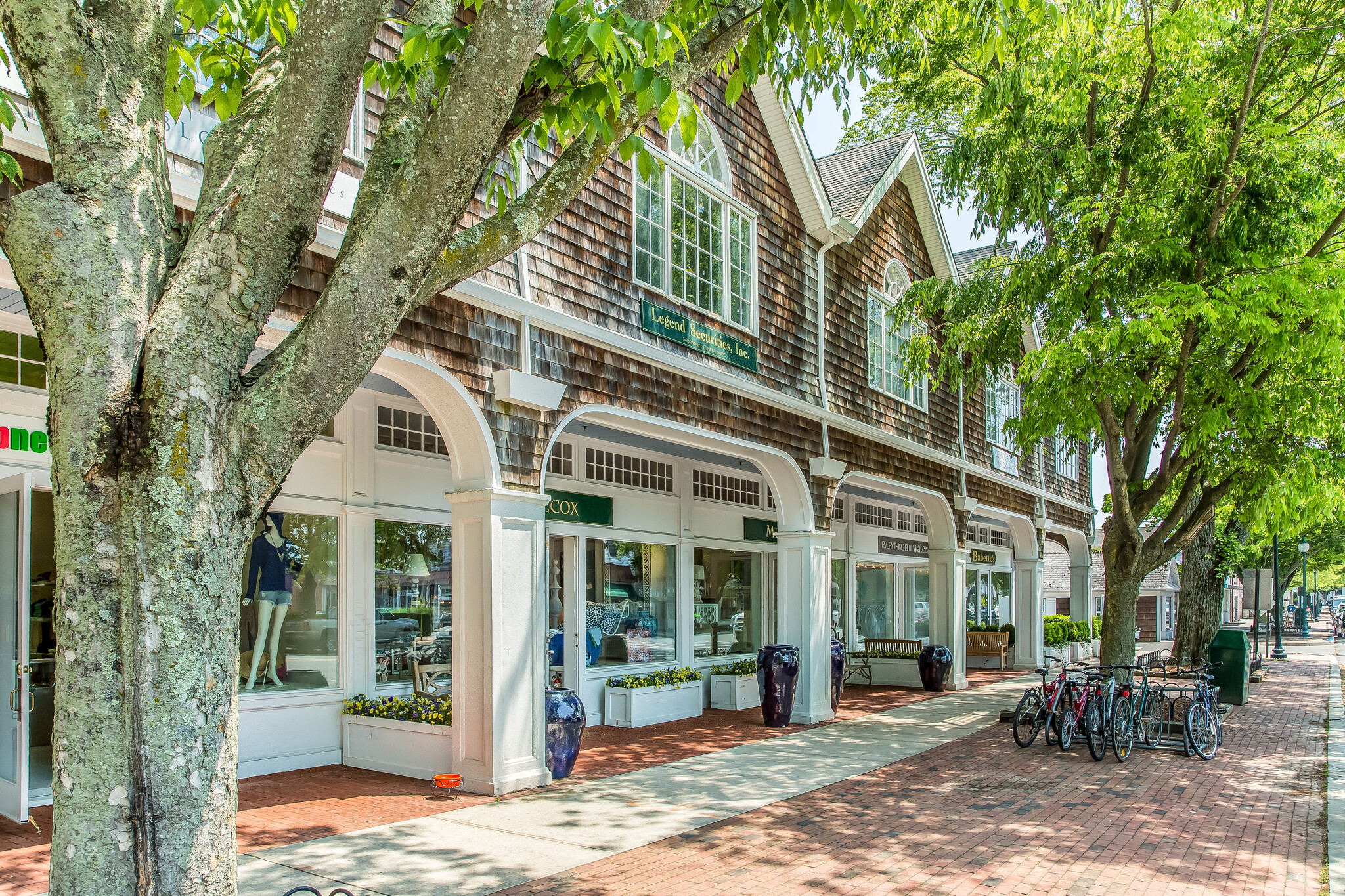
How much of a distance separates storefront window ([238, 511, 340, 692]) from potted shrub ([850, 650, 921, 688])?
36.9ft

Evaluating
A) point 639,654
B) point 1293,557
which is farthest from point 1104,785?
point 1293,557

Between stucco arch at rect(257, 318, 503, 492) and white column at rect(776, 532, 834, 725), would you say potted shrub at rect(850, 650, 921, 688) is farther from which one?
stucco arch at rect(257, 318, 503, 492)

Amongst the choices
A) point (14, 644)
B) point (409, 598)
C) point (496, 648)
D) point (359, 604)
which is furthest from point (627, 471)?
point (14, 644)

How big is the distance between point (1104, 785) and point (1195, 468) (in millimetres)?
6492

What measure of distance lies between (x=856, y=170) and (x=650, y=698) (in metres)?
9.49

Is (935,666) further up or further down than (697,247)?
further down

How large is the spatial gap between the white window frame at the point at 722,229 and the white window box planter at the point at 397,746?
4.81 m

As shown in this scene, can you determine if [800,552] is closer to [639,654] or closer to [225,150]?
[639,654]

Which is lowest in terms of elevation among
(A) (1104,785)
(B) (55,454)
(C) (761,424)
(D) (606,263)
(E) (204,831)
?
(A) (1104,785)

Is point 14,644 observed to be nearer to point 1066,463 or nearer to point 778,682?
point 778,682

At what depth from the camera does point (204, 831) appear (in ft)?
10.1

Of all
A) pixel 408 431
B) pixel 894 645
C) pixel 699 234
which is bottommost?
pixel 894 645

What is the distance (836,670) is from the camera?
14.0 meters

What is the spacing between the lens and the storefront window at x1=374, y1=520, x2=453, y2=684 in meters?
10.5
